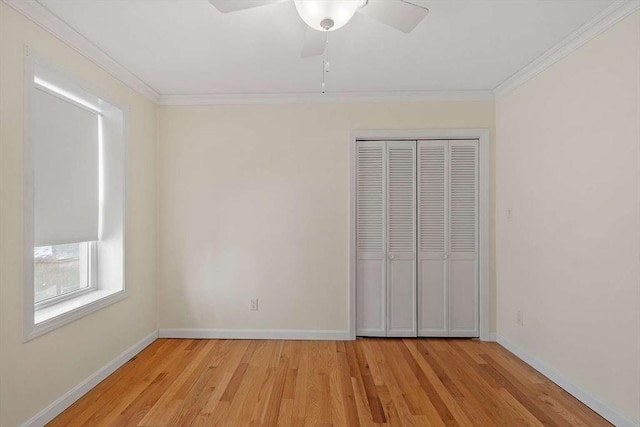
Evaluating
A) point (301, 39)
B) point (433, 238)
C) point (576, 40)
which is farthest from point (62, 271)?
point (576, 40)

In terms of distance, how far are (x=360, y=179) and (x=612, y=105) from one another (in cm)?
206

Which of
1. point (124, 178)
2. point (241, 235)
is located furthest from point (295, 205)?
point (124, 178)

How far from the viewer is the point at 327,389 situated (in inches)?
98.9

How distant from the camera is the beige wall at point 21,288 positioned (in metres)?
1.85

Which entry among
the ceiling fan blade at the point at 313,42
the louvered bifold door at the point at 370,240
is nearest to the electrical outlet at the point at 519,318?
the louvered bifold door at the point at 370,240

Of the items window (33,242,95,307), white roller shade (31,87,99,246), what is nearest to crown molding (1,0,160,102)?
white roller shade (31,87,99,246)

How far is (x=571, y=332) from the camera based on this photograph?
246 centimetres

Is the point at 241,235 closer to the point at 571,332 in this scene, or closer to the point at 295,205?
the point at 295,205

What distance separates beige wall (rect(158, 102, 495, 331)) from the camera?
3512 millimetres

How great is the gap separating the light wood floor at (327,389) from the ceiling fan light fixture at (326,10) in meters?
2.32

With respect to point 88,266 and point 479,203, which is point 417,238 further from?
point 88,266

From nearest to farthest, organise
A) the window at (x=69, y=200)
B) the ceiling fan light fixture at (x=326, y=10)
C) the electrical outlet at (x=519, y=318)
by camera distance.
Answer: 1. the ceiling fan light fixture at (x=326, y=10)
2. the window at (x=69, y=200)
3. the electrical outlet at (x=519, y=318)

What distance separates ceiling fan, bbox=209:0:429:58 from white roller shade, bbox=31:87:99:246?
1510 millimetres

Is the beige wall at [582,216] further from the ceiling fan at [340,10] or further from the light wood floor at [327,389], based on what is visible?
the ceiling fan at [340,10]
